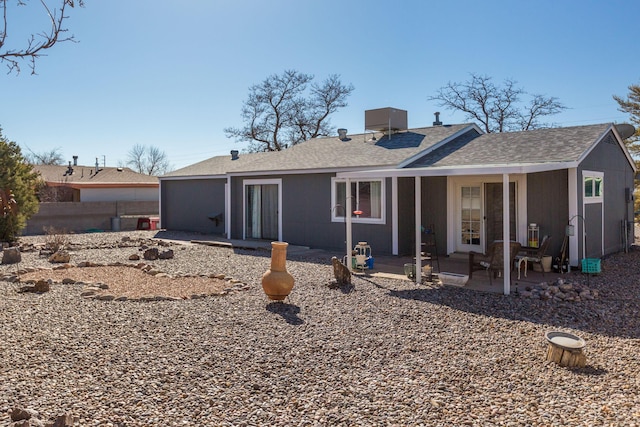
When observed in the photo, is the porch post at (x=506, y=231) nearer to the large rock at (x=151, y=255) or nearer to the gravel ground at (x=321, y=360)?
the gravel ground at (x=321, y=360)

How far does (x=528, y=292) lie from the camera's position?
7180 mm

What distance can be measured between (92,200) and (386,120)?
17.2m

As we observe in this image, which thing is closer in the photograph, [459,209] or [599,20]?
[459,209]

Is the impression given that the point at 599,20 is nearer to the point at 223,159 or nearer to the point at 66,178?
the point at 223,159

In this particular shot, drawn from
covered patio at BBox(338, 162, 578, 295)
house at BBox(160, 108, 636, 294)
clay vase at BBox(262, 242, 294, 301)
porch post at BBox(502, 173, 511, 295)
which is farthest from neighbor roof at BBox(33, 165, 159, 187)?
porch post at BBox(502, 173, 511, 295)

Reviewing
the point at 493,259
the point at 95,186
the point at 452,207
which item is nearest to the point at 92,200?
the point at 95,186

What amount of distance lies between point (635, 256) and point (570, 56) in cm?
1001

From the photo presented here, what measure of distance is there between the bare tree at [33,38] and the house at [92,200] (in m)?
15.8

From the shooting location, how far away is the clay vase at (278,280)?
21.2 ft

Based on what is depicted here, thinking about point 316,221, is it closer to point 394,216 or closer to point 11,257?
point 394,216

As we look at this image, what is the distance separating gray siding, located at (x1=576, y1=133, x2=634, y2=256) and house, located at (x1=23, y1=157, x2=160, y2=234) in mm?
16952

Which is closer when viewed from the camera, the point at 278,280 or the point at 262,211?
the point at 278,280

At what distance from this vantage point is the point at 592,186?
33.8ft

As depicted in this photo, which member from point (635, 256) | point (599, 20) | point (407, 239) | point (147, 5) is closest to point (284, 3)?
point (147, 5)
